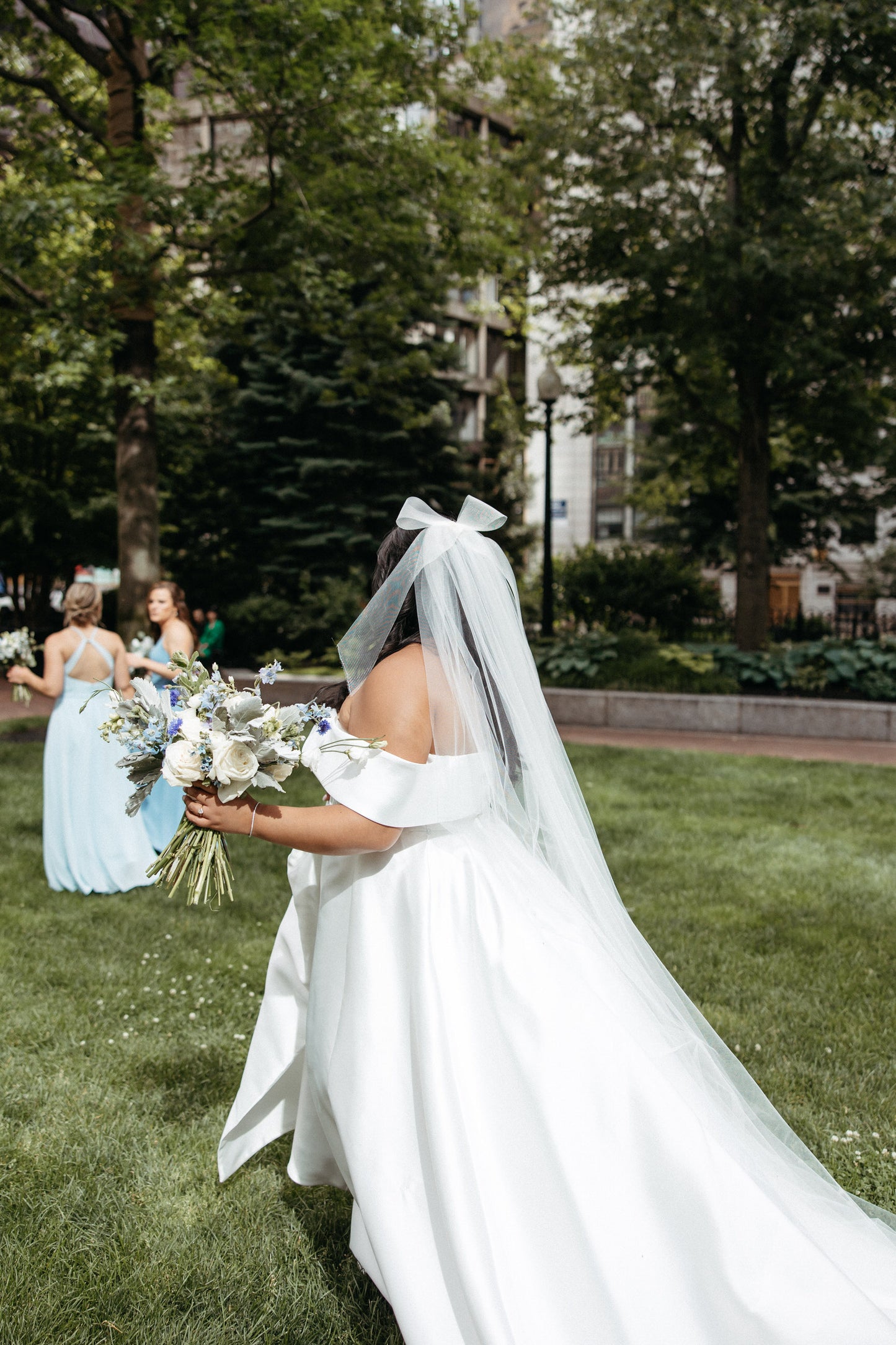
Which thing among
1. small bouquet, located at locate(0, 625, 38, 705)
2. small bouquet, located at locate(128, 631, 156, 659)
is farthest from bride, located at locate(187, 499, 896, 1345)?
small bouquet, located at locate(128, 631, 156, 659)

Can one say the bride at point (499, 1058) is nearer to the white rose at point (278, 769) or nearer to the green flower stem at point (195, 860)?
the white rose at point (278, 769)

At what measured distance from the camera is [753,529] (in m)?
16.3

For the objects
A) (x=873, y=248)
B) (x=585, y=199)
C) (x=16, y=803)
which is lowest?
(x=16, y=803)

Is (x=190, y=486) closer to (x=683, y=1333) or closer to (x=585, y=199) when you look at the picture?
(x=585, y=199)

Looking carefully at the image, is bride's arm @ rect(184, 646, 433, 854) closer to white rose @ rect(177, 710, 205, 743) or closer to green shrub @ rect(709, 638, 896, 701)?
white rose @ rect(177, 710, 205, 743)

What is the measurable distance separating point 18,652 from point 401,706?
5229 mm

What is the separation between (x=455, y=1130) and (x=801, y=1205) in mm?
961

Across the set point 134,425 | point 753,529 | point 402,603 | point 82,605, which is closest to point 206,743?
point 402,603

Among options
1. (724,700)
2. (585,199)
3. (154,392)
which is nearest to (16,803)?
(154,392)

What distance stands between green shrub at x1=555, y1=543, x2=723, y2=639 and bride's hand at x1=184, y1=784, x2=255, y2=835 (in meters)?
16.9

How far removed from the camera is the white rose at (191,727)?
242 centimetres

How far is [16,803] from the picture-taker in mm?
8891

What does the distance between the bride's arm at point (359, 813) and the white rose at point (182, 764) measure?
0.11m

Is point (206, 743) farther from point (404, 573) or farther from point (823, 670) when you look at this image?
point (823, 670)
